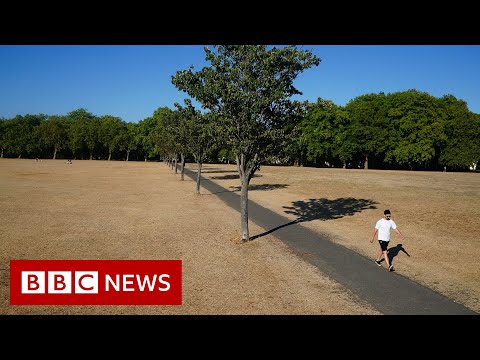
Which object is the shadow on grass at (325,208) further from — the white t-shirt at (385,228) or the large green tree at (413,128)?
the large green tree at (413,128)

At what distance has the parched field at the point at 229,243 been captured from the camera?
8.56 m

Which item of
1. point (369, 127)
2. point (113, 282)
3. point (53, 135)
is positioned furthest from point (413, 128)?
point (53, 135)

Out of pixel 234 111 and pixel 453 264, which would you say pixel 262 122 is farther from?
pixel 453 264

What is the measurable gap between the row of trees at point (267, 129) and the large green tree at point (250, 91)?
4 centimetres

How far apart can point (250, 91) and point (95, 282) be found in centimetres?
900

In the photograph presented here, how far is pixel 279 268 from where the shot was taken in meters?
11.2

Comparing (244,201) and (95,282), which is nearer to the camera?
(95,282)

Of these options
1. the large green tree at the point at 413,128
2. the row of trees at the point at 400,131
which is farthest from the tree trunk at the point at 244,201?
the large green tree at the point at 413,128

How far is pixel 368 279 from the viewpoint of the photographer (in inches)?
398

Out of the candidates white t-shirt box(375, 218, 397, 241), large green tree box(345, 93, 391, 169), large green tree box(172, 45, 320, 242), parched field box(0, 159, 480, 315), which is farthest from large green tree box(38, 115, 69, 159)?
white t-shirt box(375, 218, 397, 241)

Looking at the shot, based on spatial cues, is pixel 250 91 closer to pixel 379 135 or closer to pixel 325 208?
pixel 325 208
